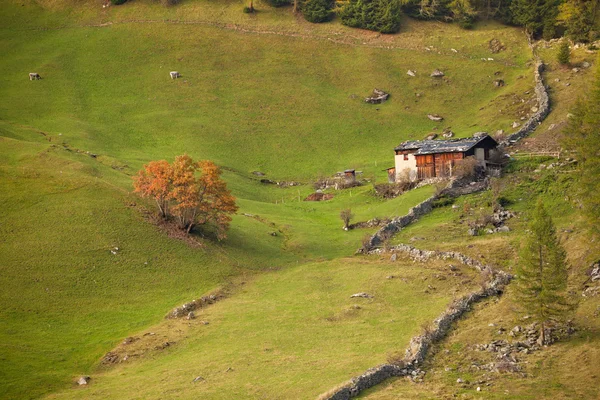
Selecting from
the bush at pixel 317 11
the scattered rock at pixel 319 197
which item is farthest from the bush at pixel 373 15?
the scattered rock at pixel 319 197

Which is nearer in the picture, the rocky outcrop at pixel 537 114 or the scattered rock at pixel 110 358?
the scattered rock at pixel 110 358

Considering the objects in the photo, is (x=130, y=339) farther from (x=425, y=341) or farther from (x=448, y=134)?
(x=448, y=134)

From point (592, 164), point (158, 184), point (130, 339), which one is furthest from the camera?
point (158, 184)

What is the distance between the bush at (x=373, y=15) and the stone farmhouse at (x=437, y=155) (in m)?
64.3

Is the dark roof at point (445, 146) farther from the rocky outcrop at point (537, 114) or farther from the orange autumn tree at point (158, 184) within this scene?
the orange autumn tree at point (158, 184)

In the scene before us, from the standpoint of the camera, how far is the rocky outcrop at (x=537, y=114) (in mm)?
92363

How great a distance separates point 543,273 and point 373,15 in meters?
115

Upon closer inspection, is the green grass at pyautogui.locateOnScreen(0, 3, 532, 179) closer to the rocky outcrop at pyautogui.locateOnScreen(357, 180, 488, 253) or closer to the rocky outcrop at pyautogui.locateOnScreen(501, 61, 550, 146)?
the rocky outcrop at pyautogui.locateOnScreen(501, 61, 550, 146)

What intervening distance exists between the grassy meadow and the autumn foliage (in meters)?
3.00

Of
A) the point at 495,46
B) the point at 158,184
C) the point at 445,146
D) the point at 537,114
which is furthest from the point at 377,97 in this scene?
the point at 158,184

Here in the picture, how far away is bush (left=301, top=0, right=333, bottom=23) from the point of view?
150 meters

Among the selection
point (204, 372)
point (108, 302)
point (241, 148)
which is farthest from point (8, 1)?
point (204, 372)

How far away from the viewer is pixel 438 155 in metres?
81.9

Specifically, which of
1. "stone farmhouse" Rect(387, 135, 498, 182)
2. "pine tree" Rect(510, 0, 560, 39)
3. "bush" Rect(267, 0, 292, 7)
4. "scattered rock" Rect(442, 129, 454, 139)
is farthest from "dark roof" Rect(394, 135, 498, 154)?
"bush" Rect(267, 0, 292, 7)
